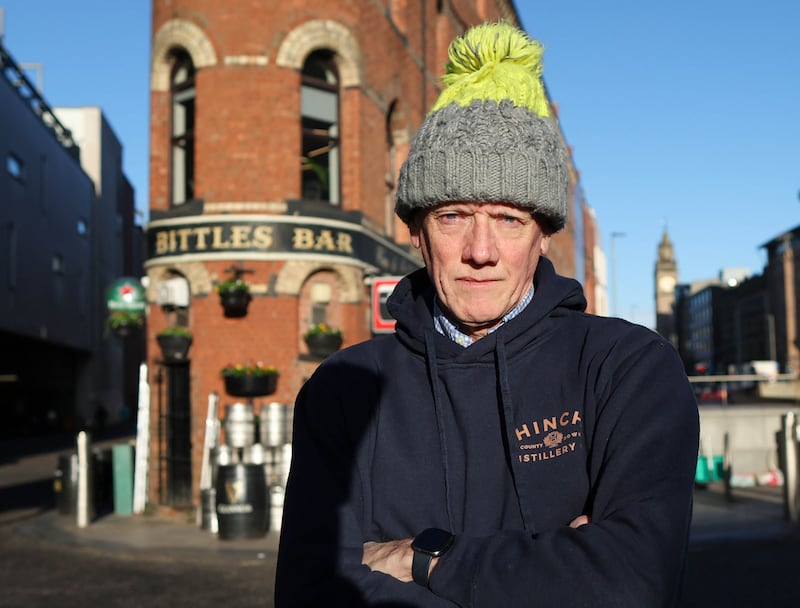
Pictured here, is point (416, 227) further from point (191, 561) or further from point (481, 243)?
point (191, 561)

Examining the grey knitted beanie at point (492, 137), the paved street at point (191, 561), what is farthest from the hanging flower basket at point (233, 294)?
the grey knitted beanie at point (492, 137)

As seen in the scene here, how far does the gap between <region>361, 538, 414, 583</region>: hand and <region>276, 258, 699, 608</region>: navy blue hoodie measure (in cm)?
2

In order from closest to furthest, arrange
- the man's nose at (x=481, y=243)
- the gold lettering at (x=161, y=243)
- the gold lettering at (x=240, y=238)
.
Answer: the man's nose at (x=481, y=243), the gold lettering at (x=240, y=238), the gold lettering at (x=161, y=243)

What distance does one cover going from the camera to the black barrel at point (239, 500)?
12391mm

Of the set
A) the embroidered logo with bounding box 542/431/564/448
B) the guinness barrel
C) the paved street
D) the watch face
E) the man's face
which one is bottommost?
the paved street

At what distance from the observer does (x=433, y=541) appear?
2.15 meters

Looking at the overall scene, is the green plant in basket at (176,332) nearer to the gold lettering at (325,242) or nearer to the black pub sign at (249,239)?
the black pub sign at (249,239)

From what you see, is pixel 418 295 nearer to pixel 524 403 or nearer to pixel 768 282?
pixel 524 403

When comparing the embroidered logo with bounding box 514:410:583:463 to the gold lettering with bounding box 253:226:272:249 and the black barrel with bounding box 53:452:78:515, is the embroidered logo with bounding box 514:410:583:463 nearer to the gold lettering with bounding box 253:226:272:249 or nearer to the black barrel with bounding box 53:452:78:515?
the gold lettering with bounding box 253:226:272:249

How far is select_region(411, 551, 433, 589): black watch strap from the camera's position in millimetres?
2125

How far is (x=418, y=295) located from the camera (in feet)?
8.83

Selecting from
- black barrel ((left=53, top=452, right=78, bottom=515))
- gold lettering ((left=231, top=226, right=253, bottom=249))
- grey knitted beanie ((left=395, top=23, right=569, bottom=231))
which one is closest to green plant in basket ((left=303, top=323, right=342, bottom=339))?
gold lettering ((left=231, top=226, right=253, bottom=249))

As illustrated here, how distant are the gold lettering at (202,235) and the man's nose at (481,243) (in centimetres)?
1314

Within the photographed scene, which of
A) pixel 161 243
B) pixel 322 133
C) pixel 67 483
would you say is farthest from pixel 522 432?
pixel 67 483
